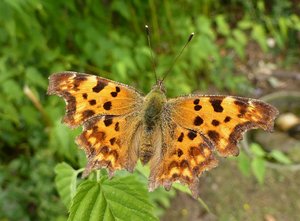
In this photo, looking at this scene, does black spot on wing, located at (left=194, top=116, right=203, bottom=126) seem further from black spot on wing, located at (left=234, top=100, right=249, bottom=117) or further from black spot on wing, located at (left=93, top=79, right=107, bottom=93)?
black spot on wing, located at (left=93, top=79, right=107, bottom=93)

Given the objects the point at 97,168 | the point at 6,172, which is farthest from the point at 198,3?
the point at 97,168

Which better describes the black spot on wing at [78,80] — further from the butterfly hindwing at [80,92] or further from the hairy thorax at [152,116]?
the hairy thorax at [152,116]

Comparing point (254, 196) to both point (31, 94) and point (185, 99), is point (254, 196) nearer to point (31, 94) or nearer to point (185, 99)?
point (31, 94)

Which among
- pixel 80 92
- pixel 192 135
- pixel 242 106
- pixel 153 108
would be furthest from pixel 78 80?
pixel 242 106

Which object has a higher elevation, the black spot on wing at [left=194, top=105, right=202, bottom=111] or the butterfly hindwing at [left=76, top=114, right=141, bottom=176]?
the black spot on wing at [left=194, top=105, right=202, bottom=111]

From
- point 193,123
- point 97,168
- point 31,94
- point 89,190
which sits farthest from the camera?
point 31,94

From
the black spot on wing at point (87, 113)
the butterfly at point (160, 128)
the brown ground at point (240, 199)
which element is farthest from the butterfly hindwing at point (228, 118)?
the brown ground at point (240, 199)

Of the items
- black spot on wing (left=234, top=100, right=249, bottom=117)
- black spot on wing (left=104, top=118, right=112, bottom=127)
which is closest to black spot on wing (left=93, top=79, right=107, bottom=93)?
black spot on wing (left=104, top=118, right=112, bottom=127)
